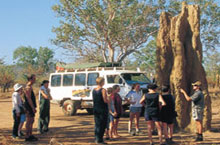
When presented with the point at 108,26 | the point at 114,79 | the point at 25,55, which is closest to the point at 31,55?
the point at 25,55

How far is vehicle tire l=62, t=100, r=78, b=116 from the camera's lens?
1602 centimetres

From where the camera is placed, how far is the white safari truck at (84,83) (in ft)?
50.1

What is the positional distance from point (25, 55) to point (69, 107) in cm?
7690

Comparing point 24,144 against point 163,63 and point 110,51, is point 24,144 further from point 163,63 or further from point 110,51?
point 110,51

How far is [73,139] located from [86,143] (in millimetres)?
773

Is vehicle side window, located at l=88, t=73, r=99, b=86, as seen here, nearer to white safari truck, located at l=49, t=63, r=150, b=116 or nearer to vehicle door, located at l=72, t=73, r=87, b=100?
white safari truck, located at l=49, t=63, r=150, b=116

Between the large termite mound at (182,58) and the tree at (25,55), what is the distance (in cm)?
8004

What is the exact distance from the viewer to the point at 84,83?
16.2 meters

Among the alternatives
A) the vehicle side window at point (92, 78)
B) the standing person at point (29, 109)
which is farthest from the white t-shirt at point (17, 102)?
the vehicle side window at point (92, 78)

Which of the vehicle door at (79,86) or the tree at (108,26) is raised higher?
the tree at (108,26)

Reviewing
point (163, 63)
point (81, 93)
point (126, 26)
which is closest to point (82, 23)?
point (126, 26)

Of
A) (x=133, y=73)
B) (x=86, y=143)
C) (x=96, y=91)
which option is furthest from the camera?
(x=133, y=73)

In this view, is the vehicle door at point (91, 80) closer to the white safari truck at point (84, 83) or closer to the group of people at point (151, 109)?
the white safari truck at point (84, 83)

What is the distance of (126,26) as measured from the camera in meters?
29.2
